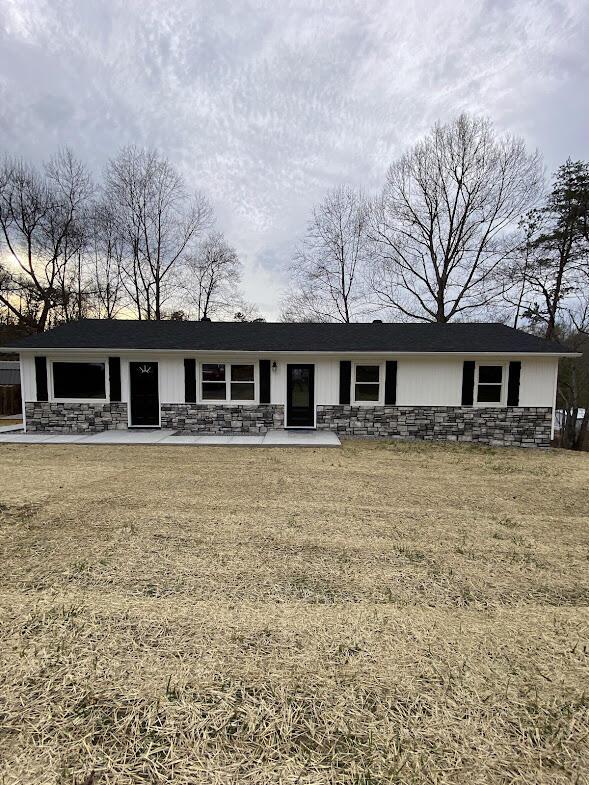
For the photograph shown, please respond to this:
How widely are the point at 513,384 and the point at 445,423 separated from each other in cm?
225

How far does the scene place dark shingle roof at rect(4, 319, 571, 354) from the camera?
36.4ft

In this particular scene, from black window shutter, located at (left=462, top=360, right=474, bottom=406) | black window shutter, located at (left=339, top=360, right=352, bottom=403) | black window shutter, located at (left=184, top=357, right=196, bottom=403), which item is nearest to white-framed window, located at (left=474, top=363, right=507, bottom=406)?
black window shutter, located at (left=462, top=360, right=474, bottom=406)

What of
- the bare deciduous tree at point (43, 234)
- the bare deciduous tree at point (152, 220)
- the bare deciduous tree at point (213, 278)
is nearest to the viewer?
the bare deciduous tree at point (43, 234)

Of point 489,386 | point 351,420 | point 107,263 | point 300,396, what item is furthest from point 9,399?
point 489,386

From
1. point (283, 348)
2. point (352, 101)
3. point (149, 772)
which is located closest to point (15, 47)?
point (352, 101)

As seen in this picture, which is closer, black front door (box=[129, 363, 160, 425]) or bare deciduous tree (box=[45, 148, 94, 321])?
black front door (box=[129, 363, 160, 425])

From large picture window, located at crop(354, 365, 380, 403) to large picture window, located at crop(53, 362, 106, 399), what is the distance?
299 inches

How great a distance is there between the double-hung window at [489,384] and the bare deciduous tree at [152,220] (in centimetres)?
1757

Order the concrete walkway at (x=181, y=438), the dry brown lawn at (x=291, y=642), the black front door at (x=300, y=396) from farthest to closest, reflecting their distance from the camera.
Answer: the black front door at (x=300, y=396), the concrete walkway at (x=181, y=438), the dry brown lawn at (x=291, y=642)

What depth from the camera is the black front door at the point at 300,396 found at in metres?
11.5

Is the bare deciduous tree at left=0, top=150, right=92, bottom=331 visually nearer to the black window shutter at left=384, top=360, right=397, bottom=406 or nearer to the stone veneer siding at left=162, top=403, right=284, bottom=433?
the stone veneer siding at left=162, top=403, right=284, bottom=433

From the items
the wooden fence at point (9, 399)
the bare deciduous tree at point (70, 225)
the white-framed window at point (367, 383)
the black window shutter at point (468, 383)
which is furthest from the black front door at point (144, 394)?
the bare deciduous tree at point (70, 225)

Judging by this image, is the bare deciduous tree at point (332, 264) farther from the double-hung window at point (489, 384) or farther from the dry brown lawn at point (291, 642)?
the dry brown lawn at point (291, 642)

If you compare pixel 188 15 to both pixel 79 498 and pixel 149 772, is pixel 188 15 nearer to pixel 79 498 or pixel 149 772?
pixel 79 498
